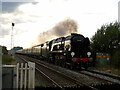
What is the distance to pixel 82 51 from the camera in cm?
1917

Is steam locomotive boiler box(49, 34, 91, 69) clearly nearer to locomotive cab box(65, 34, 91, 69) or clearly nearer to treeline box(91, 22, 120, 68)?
locomotive cab box(65, 34, 91, 69)

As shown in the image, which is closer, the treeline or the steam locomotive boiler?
the steam locomotive boiler

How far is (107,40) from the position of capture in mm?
25406

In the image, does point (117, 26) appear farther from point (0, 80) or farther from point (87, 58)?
point (0, 80)

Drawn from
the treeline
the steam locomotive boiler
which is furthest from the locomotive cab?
the treeline

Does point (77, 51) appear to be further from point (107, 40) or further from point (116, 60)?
point (107, 40)

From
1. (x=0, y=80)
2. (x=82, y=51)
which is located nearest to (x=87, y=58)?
(x=82, y=51)

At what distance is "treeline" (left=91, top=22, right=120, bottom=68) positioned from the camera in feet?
79.3

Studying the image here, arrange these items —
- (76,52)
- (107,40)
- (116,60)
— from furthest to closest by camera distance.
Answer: (107,40), (116,60), (76,52)

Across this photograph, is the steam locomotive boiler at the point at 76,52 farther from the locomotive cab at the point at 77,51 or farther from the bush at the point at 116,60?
the bush at the point at 116,60

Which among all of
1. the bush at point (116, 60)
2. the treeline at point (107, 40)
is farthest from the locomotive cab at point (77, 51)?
the treeline at point (107, 40)

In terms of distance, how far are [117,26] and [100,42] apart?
3731 millimetres

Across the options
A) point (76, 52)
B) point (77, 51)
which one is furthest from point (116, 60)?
point (76, 52)

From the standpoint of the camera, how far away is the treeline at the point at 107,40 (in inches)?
952
